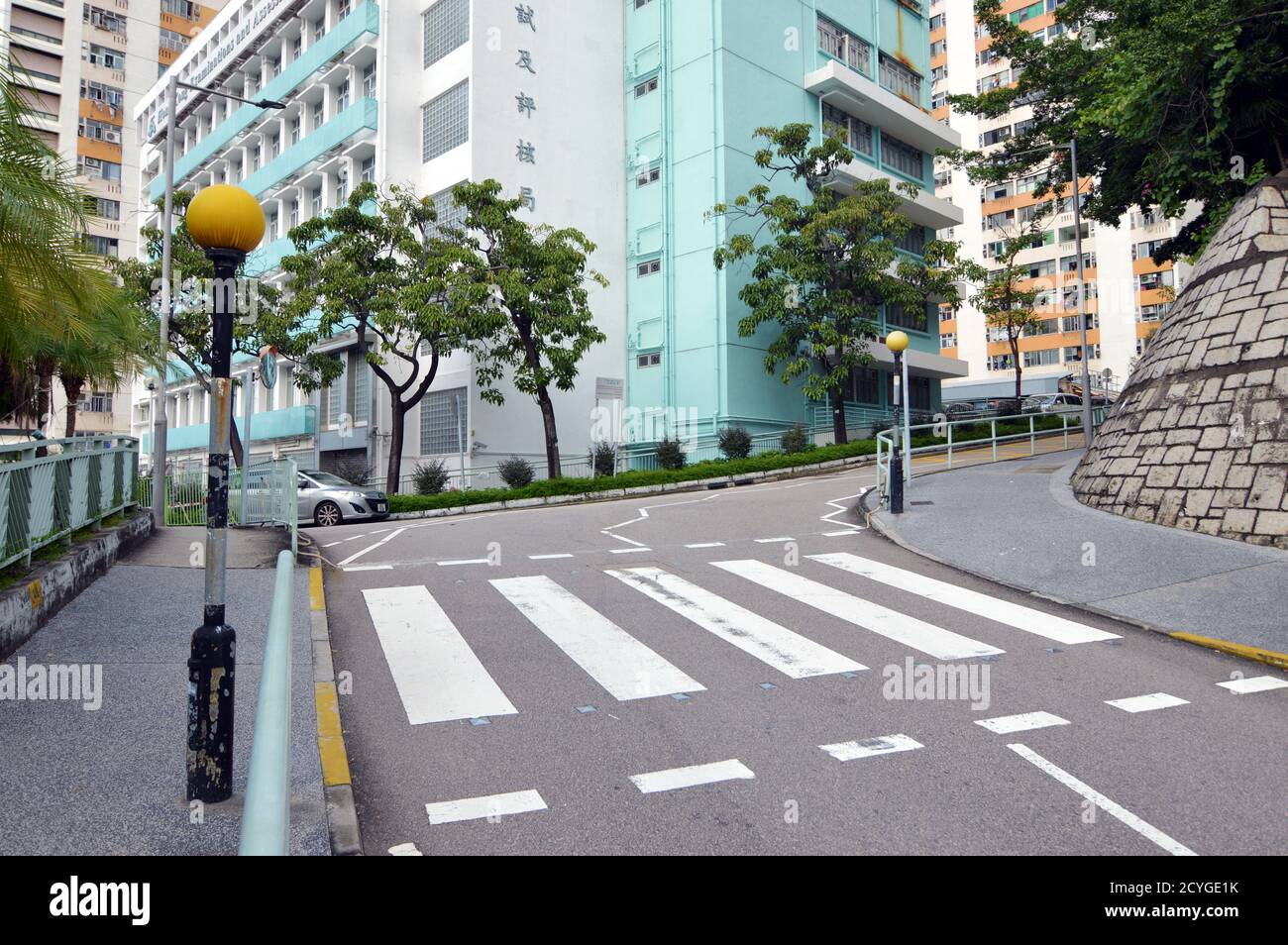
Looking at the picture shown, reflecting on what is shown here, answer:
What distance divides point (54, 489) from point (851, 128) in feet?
115

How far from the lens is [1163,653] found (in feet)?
25.4

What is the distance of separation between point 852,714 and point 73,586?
7725 millimetres

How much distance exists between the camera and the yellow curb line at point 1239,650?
7.37 metres

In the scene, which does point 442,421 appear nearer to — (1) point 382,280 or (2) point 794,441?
(1) point 382,280

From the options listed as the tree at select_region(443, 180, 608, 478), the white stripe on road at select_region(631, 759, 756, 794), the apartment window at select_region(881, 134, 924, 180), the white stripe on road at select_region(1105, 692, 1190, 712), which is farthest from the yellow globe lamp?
the apartment window at select_region(881, 134, 924, 180)

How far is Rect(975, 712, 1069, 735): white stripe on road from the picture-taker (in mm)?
5848

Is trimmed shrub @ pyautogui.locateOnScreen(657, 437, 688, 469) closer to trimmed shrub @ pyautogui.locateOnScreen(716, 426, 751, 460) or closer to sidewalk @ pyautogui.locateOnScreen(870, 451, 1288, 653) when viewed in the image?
trimmed shrub @ pyautogui.locateOnScreen(716, 426, 751, 460)

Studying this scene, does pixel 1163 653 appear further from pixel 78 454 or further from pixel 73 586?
pixel 78 454

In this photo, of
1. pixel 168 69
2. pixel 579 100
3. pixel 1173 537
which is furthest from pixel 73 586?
pixel 168 69

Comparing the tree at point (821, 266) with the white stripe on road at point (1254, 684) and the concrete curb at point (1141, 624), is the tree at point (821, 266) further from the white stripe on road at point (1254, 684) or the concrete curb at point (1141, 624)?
the white stripe on road at point (1254, 684)

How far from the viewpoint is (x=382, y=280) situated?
85.8 feet

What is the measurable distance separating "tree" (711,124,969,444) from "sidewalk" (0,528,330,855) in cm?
2351

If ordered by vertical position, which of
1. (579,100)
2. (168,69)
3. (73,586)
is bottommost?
(73,586)

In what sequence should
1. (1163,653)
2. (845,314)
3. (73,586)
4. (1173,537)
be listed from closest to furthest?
1. (1163,653)
2. (73,586)
3. (1173,537)
4. (845,314)
